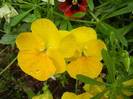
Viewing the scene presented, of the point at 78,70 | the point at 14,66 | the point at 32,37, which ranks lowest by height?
the point at 14,66

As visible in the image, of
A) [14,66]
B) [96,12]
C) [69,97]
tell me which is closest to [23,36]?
[69,97]

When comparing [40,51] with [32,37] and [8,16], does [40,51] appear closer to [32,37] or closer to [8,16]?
[32,37]

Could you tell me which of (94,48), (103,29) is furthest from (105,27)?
(94,48)

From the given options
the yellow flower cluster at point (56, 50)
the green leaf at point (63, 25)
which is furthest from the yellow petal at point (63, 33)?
the green leaf at point (63, 25)

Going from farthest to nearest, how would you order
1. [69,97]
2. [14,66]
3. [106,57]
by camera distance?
[14,66] → [69,97] → [106,57]

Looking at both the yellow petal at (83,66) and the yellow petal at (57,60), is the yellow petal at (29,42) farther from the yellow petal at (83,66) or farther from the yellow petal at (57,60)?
the yellow petal at (83,66)

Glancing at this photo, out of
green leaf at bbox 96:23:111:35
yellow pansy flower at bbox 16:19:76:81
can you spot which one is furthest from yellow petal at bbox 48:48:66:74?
green leaf at bbox 96:23:111:35

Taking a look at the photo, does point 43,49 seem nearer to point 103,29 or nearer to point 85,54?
point 85,54
